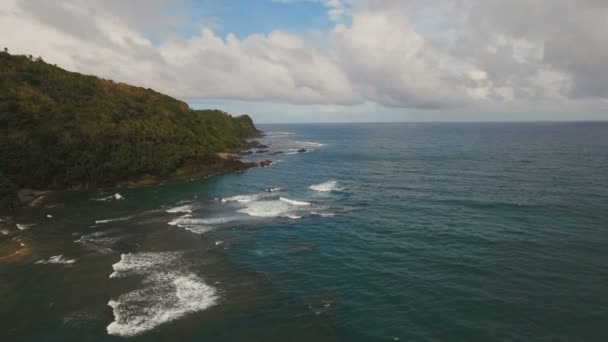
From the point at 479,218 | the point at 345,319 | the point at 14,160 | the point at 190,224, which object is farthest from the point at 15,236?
the point at 479,218

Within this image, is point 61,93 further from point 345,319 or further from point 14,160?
point 345,319

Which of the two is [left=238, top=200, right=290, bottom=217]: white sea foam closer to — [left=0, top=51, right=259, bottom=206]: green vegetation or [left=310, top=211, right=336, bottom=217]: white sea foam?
[left=310, top=211, right=336, bottom=217]: white sea foam

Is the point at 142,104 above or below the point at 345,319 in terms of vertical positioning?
above

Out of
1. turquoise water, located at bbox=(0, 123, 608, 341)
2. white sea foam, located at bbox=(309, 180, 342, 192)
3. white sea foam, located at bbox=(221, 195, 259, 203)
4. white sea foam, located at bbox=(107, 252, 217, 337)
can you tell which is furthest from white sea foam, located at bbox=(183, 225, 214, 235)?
white sea foam, located at bbox=(309, 180, 342, 192)

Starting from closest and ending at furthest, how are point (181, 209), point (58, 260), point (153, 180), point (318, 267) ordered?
point (318, 267), point (58, 260), point (181, 209), point (153, 180)

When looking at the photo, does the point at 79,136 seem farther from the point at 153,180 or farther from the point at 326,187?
the point at 326,187

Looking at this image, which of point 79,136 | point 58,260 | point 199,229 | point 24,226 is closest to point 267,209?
point 199,229
